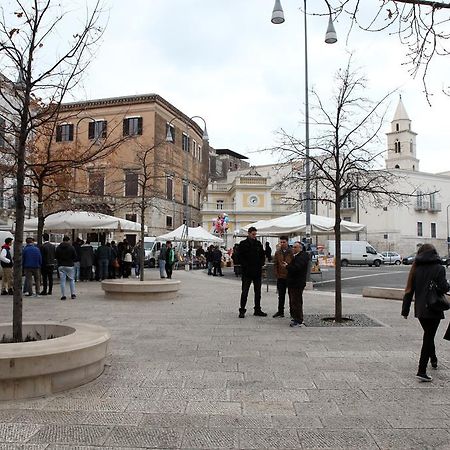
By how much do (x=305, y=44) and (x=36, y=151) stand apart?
11.6 m

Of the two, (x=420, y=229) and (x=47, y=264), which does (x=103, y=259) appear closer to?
(x=47, y=264)

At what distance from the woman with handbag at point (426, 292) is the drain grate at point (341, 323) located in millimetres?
3206

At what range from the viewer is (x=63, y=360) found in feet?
15.9

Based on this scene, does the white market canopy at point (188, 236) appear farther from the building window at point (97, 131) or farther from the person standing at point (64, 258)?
the person standing at point (64, 258)

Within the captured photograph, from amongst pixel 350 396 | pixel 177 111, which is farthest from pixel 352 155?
pixel 177 111

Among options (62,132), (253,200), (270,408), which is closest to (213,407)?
(270,408)

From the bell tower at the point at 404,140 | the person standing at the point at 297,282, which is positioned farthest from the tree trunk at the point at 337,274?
the bell tower at the point at 404,140

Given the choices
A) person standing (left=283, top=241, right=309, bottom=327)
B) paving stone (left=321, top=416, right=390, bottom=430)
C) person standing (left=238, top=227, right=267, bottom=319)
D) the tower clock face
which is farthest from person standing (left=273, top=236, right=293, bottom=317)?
the tower clock face

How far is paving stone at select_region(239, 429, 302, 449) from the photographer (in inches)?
145

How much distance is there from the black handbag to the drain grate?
11.7 feet

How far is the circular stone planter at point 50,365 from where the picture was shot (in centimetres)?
459

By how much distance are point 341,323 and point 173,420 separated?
5801 mm

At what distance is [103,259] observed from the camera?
62.6 feet

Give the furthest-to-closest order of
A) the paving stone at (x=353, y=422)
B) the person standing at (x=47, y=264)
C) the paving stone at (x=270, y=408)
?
1. the person standing at (x=47, y=264)
2. the paving stone at (x=270, y=408)
3. the paving stone at (x=353, y=422)
